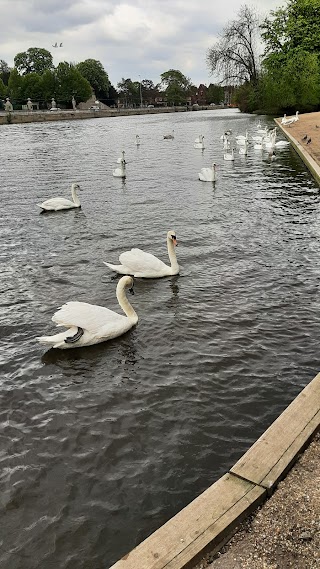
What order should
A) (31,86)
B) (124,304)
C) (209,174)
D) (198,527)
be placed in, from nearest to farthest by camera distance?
(198,527)
(124,304)
(209,174)
(31,86)

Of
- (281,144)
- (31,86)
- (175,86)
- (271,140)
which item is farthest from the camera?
(175,86)

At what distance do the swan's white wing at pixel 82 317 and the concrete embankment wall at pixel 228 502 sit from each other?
119 inches

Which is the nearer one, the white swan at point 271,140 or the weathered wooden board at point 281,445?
the weathered wooden board at point 281,445

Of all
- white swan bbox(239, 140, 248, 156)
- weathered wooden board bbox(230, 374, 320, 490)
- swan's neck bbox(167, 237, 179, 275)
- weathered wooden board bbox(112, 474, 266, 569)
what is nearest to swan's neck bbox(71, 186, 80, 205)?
swan's neck bbox(167, 237, 179, 275)

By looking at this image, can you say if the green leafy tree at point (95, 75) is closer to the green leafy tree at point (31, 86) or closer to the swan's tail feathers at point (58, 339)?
the green leafy tree at point (31, 86)

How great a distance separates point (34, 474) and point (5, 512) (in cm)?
44

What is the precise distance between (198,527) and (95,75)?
15261 centimetres

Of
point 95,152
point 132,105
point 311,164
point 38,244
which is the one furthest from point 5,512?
point 132,105

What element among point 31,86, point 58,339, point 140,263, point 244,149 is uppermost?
point 31,86

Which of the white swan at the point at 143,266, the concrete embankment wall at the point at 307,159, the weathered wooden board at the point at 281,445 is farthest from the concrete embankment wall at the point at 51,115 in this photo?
the weathered wooden board at the point at 281,445

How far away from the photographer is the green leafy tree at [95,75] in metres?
141

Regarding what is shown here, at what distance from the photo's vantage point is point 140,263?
8.78 m

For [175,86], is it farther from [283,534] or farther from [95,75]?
[283,534]

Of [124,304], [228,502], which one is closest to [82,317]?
[124,304]
